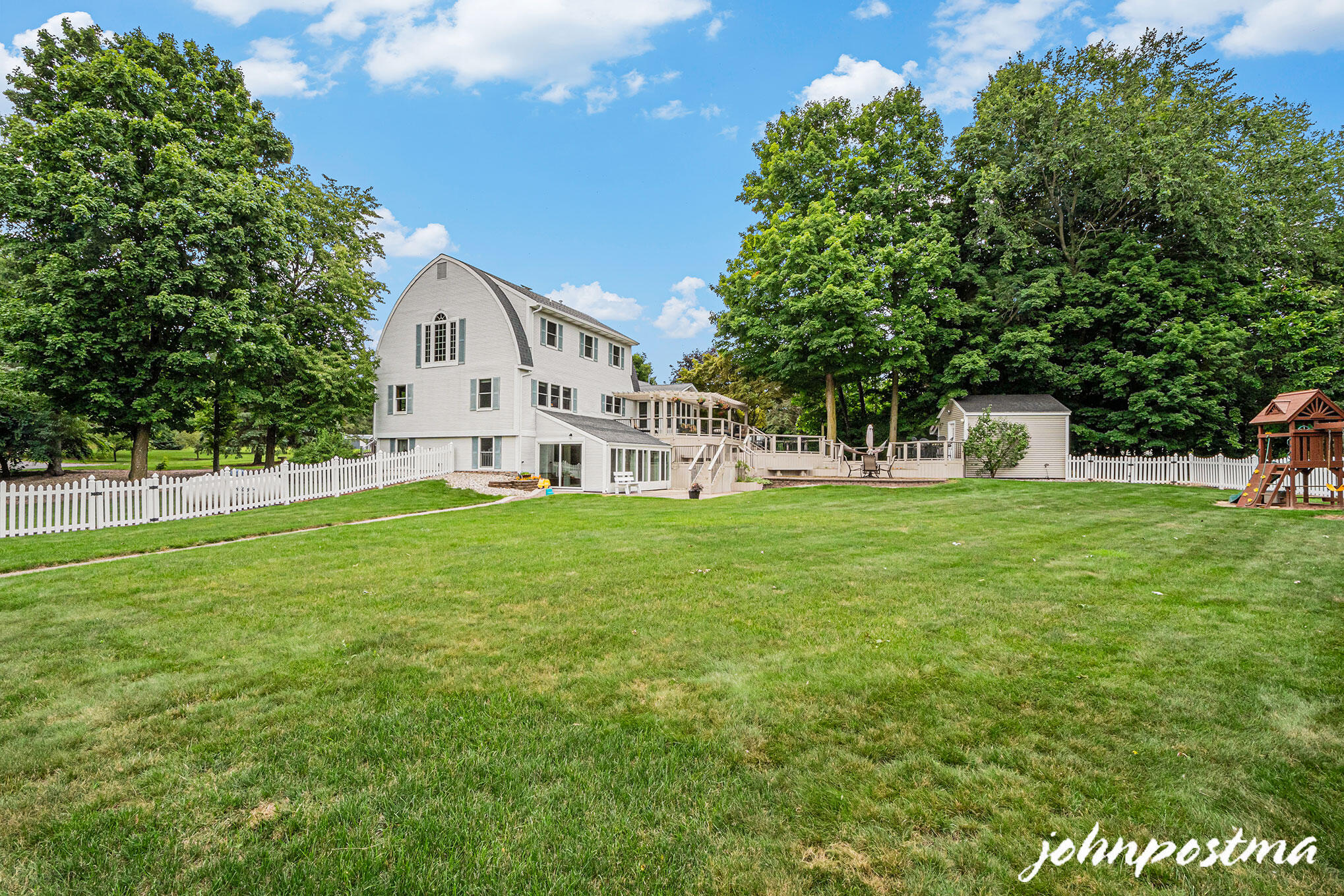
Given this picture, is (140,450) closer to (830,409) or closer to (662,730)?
(662,730)

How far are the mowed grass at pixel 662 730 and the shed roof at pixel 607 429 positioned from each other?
1567 centimetres

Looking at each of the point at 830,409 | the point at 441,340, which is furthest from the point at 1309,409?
the point at 441,340

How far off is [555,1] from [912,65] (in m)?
22.6

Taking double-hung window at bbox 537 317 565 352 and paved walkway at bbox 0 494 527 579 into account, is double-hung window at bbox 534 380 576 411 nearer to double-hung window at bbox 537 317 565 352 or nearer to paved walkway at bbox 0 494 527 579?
double-hung window at bbox 537 317 565 352

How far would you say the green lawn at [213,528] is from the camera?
29.0ft

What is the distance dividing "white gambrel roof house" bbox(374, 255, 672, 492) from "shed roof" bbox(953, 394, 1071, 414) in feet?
48.4

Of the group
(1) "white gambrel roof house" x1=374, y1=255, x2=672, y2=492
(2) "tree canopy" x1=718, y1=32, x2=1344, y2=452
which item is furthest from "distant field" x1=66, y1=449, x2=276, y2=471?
(2) "tree canopy" x1=718, y1=32, x2=1344, y2=452

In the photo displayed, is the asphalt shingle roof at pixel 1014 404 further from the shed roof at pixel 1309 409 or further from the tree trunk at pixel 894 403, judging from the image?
the shed roof at pixel 1309 409

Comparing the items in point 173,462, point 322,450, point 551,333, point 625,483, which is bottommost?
point 625,483

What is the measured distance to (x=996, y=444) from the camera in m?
24.4

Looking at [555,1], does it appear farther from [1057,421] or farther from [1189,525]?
[1057,421]

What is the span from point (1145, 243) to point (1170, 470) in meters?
11.3

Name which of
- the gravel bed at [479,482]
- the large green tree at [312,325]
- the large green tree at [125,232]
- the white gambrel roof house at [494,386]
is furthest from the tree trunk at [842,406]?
the large green tree at [125,232]

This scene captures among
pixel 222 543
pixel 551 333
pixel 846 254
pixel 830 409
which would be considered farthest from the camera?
pixel 830 409
